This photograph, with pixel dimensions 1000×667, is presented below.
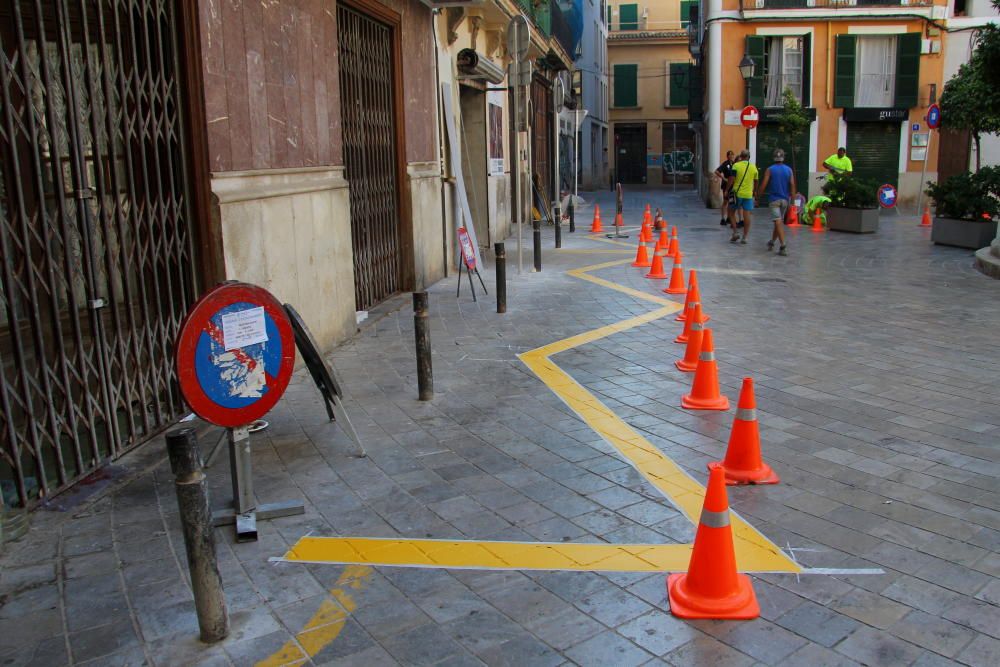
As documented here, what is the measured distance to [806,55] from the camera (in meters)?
27.3

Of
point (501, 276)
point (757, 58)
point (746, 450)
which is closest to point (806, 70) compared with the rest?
point (757, 58)

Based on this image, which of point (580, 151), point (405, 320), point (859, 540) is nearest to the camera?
point (859, 540)

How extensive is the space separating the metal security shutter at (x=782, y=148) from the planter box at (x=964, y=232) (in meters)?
11.6

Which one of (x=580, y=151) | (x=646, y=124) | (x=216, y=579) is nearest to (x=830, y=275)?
(x=216, y=579)

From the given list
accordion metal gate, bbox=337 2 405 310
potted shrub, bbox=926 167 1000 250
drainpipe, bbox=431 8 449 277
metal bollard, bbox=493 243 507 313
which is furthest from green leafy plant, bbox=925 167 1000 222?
accordion metal gate, bbox=337 2 405 310

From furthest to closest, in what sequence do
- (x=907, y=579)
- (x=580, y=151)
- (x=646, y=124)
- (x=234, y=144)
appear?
(x=646, y=124)
(x=580, y=151)
(x=234, y=144)
(x=907, y=579)

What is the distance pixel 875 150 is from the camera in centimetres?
2736

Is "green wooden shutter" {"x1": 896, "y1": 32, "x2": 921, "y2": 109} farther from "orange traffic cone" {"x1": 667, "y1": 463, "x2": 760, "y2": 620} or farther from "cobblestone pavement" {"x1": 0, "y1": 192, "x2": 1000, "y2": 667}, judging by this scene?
"orange traffic cone" {"x1": 667, "y1": 463, "x2": 760, "y2": 620}

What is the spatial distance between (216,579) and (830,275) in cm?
1135

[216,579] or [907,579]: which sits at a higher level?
A: [216,579]

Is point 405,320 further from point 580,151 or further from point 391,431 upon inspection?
point 580,151

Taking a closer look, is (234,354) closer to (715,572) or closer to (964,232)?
(715,572)

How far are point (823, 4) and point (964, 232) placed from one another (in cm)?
1445

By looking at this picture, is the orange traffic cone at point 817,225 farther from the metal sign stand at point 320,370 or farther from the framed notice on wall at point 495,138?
the metal sign stand at point 320,370
